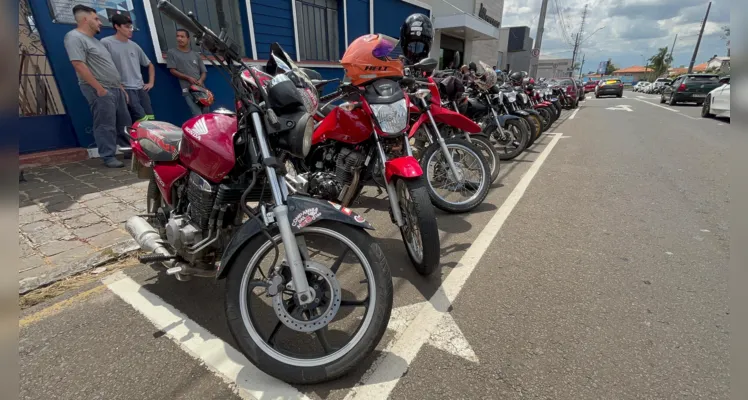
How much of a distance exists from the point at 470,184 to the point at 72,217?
413cm

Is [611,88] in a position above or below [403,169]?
below

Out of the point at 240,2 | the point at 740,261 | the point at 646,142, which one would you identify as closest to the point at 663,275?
the point at 740,261

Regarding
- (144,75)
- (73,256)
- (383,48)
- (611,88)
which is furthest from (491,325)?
(611,88)

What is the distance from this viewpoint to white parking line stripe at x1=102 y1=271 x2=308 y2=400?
1649 mm

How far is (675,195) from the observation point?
4223 mm

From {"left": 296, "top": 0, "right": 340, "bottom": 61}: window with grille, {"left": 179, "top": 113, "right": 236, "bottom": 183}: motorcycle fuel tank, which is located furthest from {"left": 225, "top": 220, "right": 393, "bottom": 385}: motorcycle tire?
{"left": 296, "top": 0, "right": 340, "bottom": 61}: window with grille

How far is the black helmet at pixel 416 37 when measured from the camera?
362cm

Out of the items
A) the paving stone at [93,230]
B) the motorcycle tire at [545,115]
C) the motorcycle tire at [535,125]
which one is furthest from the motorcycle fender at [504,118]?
the paving stone at [93,230]

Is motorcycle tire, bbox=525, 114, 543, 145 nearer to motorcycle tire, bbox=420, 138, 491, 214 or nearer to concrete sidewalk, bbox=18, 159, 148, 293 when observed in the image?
motorcycle tire, bbox=420, 138, 491, 214

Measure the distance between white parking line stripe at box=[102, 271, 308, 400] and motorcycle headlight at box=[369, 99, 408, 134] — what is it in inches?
73.0

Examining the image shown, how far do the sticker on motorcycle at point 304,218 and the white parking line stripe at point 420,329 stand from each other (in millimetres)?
824

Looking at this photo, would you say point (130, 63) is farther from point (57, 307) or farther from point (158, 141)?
point (57, 307)

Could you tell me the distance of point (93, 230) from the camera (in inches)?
127

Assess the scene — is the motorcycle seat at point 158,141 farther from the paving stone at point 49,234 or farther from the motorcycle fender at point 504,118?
the motorcycle fender at point 504,118
